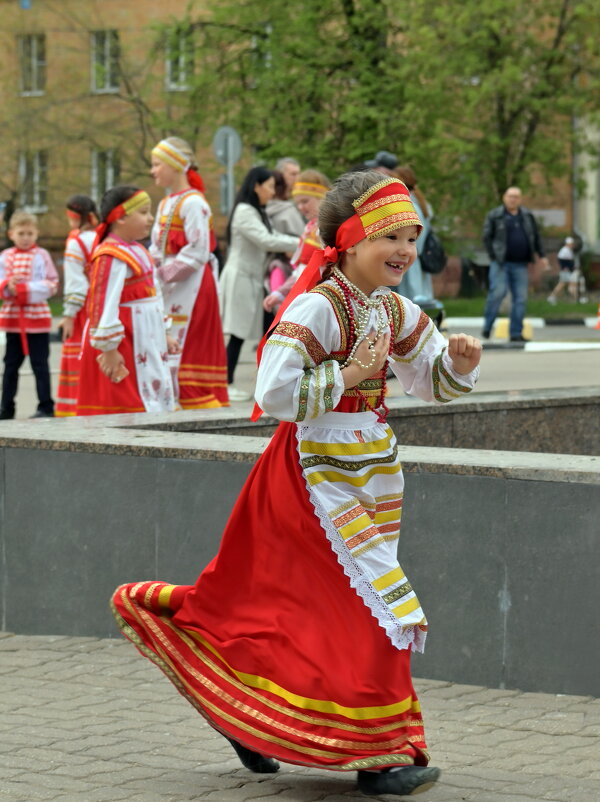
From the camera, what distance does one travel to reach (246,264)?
45.7 feet

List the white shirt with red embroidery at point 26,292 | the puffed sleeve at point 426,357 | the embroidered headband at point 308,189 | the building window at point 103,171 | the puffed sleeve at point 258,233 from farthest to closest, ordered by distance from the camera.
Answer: the building window at point 103,171 → the white shirt with red embroidery at point 26,292 → the puffed sleeve at point 258,233 → the embroidered headband at point 308,189 → the puffed sleeve at point 426,357

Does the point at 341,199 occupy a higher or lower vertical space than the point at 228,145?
lower

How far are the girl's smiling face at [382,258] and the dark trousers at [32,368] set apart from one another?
29.8 feet

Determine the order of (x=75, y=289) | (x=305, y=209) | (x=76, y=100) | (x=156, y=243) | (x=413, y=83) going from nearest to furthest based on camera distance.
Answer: (x=156, y=243)
(x=305, y=209)
(x=75, y=289)
(x=413, y=83)
(x=76, y=100)

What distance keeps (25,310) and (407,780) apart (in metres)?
9.59

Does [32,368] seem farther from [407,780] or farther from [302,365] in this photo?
[407,780]

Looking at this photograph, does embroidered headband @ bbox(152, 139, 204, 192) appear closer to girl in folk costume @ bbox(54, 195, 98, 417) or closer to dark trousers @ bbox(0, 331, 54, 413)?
girl in folk costume @ bbox(54, 195, 98, 417)

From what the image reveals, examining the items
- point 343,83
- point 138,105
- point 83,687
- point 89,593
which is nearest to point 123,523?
point 89,593

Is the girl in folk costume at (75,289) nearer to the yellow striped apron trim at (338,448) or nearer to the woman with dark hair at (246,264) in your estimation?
the woman with dark hair at (246,264)

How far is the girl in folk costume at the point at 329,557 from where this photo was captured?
4.54 meters

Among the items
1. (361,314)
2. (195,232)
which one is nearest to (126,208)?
(195,232)

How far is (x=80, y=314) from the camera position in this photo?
41.2 ft

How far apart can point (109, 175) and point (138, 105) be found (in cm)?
313

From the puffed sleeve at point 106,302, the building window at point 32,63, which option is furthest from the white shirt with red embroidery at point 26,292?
the building window at point 32,63
